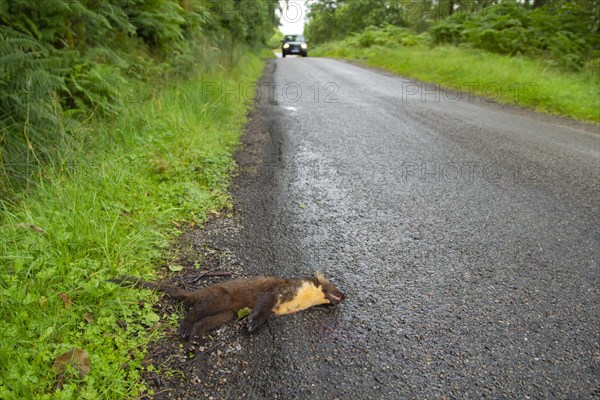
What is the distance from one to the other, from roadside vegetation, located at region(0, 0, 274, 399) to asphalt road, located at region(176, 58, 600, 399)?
1.63ft

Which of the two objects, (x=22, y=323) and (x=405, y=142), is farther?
(x=405, y=142)

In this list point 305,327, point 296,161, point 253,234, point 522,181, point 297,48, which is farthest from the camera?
point 297,48

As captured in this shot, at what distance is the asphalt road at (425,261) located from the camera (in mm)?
1773

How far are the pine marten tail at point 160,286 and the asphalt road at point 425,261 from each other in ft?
1.42

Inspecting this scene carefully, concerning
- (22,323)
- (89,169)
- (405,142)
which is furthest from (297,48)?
(22,323)

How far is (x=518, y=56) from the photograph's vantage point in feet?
38.9

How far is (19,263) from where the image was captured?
6.79 feet

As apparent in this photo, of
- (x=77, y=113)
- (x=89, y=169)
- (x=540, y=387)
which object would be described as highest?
(x=77, y=113)

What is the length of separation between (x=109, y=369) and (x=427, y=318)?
5.05 ft

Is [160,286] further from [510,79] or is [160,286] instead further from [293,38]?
[293,38]

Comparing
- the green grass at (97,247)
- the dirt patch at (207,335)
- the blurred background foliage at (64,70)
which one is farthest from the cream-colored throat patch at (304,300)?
the blurred background foliage at (64,70)

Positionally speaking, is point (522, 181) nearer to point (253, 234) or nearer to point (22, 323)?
point (253, 234)

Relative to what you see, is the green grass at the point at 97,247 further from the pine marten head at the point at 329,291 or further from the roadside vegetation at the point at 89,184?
the pine marten head at the point at 329,291

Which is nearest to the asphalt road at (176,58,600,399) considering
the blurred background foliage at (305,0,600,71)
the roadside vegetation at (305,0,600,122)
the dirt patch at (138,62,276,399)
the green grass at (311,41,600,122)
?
the dirt patch at (138,62,276,399)
